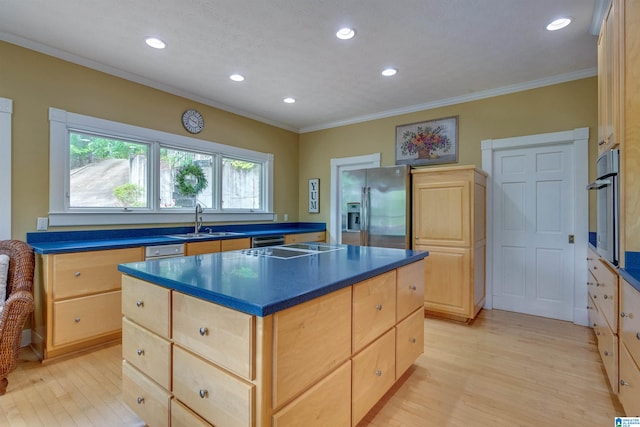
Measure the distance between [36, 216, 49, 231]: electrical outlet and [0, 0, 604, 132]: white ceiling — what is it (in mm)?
1473

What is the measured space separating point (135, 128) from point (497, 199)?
420 cm

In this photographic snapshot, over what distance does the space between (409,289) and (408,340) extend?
13.7 inches

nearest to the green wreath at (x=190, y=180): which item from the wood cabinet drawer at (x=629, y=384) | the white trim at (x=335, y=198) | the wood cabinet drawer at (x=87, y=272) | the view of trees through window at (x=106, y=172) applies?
the view of trees through window at (x=106, y=172)

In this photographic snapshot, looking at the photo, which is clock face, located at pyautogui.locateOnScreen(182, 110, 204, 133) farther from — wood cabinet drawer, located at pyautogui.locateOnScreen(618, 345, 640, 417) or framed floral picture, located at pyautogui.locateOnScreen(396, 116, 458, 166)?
wood cabinet drawer, located at pyautogui.locateOnScreen(618, 345, 640, 417)

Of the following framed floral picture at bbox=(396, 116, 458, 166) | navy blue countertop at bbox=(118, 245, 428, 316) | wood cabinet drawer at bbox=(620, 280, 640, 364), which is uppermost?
framed floral picture at bbox=(396, 116, 458, 166)

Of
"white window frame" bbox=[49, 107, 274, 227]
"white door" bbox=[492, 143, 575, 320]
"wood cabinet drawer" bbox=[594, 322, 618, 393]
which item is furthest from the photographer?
"white door" bbox=[492, 143, 575, 320]

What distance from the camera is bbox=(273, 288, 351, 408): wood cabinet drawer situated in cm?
109

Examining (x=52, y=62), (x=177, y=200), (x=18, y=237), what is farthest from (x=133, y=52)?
(x=18, y=237)

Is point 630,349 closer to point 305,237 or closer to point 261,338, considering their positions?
point 261,338

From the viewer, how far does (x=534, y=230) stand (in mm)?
3502

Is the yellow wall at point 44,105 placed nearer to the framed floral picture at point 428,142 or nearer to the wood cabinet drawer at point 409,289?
the framed floral picture at point 428,142

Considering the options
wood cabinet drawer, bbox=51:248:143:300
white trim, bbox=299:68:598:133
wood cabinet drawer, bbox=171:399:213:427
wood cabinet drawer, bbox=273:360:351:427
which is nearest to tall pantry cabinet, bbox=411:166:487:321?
white trim, bbox=299:68:598:133

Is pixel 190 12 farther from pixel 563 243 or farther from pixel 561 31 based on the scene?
pixel 563 243

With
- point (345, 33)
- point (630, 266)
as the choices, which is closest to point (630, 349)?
point (630, 266)
